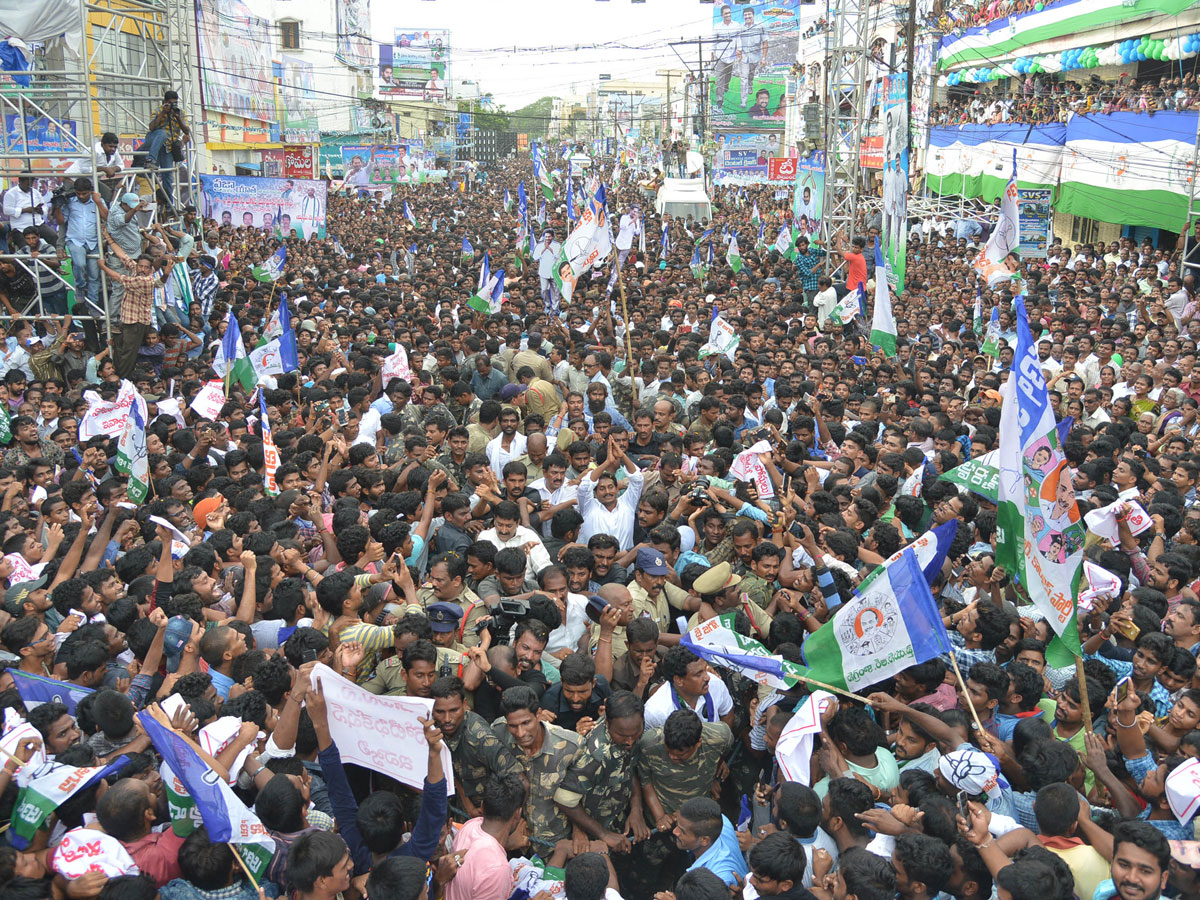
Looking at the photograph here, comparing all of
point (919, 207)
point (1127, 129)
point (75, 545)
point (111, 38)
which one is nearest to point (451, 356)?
point (75, 545)

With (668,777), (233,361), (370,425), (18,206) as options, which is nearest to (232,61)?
(18,206)

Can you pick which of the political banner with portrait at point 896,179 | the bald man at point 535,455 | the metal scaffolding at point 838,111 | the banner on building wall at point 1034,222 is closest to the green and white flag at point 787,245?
the metal scaffolding at point 838,111

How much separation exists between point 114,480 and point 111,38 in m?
16.7

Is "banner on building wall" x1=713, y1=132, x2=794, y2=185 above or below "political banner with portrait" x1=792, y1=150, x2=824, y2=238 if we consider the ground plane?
above

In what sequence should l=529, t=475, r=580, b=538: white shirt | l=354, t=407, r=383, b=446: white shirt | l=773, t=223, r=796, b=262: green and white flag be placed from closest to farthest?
l=529, t=475, r=580, b=538: white shirt → l=354, t=407, r=383, b=446: white shirt → l=773, t=223, r=796, b=262: green and white flag

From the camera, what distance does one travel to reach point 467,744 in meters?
4.26

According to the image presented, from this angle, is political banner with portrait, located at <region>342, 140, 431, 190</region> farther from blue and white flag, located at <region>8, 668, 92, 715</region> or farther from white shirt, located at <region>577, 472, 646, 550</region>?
blue and white flag, located at <region>8, 668, 92, 715</region>

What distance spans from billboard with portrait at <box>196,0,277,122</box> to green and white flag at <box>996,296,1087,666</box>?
928 inches

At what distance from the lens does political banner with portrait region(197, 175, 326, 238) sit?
19531mm

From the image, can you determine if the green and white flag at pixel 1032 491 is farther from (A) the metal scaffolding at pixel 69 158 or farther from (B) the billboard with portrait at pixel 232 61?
(B) the billboard with portrait at pixel 232 61

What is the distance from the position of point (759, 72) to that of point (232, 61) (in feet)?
131

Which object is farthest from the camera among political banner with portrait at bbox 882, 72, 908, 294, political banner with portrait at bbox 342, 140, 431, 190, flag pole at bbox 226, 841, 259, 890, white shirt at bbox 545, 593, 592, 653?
political banner with portrait at bbox 342, 140, 431, 190

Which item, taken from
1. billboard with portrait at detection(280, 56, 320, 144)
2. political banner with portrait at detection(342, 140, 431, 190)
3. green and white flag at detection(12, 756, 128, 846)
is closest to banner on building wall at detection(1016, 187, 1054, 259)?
green and white flag at detection(12, 756, 128, 846)

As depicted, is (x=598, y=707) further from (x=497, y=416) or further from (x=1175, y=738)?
(x=497, y=416)
